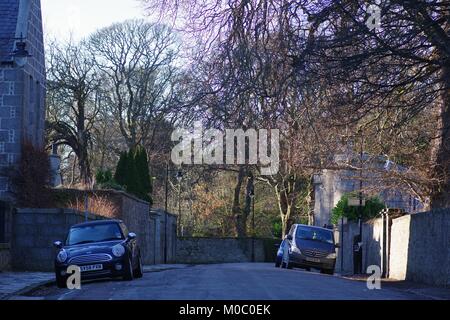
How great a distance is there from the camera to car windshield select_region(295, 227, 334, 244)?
34.9m

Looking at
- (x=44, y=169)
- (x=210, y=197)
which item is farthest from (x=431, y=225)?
(x=210, y=197)

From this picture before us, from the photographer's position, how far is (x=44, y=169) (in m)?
35.4

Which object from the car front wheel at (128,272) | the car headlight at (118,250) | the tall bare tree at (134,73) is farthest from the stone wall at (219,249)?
the car headlight at (118,250)

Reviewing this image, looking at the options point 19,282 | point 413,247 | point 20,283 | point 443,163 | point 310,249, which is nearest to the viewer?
point 20,283

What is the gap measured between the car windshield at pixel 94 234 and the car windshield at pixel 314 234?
12.2m

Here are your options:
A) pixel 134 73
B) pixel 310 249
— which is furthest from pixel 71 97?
pixel 310 249

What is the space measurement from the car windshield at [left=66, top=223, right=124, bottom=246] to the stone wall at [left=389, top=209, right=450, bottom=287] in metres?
8.20

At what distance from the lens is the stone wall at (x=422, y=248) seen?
24.1m

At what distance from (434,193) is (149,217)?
21436mm

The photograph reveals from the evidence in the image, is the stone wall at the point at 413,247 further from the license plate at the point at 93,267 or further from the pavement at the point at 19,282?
the pavement at the point at 19,282

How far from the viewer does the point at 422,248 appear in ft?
87.2

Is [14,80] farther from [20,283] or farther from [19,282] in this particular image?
[20,283]

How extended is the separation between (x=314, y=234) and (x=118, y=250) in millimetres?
13801

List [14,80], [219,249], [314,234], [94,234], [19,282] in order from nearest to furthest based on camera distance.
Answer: [19,282] < [94,234] < [314,234] < [14,80] < [219,249]
